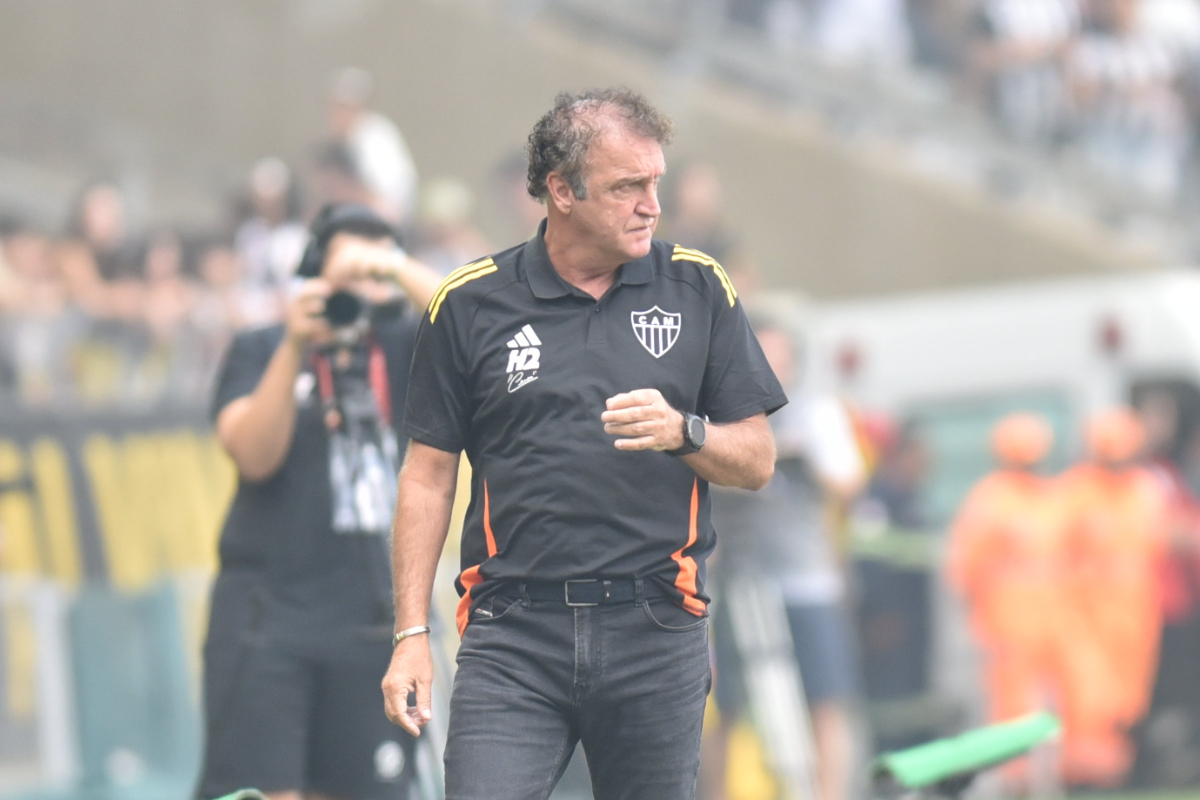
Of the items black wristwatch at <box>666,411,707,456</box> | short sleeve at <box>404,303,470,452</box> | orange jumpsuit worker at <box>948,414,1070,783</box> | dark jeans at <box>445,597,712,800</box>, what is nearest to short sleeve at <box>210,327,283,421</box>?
short sleeve at <box>404,303,470,452</box>

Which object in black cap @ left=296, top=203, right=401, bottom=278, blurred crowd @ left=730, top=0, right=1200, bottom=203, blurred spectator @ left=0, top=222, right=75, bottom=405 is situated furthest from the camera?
blurred crowd @ left=730, top=0, right=1200, bottom=203

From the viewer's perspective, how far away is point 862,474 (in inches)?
379

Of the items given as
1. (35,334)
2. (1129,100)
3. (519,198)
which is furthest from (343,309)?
(1129,100)

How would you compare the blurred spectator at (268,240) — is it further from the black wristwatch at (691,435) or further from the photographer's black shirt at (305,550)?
the black wristwatch at (691,435)

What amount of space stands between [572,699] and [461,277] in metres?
0.94

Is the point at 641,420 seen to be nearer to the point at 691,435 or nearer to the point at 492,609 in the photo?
the point at 691,435

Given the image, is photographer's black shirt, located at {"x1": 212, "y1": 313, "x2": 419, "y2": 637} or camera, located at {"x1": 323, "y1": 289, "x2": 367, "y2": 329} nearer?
camera, located at {"x1": 323, "y1": 289, "x2": 367, "y2": 329}

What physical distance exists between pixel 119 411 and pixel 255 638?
4.35m

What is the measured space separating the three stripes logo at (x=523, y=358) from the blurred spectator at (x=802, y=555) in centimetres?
465

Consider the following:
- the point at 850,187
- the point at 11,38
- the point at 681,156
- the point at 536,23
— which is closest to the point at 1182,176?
the point at 850,187

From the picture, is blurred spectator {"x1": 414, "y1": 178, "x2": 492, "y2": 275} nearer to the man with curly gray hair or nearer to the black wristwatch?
the man with curly gray hair

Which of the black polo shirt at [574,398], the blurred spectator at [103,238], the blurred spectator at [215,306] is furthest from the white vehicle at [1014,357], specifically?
the black polo shirt at [574,398]

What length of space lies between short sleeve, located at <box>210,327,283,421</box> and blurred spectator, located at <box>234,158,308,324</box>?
533 cm

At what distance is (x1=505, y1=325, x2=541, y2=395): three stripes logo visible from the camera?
13.9 ft
